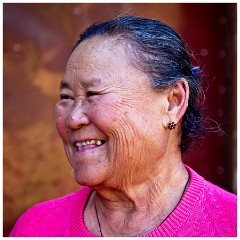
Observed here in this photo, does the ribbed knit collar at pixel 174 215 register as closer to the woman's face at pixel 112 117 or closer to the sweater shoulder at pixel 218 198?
the sweater shoulder at pixel 218 198

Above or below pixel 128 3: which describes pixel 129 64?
below

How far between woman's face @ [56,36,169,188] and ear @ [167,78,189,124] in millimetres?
37

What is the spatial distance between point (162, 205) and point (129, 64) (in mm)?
566

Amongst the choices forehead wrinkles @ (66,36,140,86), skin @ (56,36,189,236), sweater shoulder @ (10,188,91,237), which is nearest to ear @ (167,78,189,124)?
skin @ (56,36,189,236)

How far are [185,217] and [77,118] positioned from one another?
1.83ft

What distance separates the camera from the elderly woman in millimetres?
1950

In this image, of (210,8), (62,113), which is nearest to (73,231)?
(62,113)

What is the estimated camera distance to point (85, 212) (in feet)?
7.38

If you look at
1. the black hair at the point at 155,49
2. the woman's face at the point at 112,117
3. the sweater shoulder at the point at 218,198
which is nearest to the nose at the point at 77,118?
the woman's face at the point at 112,117

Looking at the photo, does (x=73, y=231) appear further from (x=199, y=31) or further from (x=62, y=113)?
(x=199, y=31)

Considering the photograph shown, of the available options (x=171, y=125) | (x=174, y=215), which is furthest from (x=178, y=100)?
(x=174, y=215)

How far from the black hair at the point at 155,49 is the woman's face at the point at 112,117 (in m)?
0.04

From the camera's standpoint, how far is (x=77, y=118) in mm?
1953

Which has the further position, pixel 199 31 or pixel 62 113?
pixel 199 31
